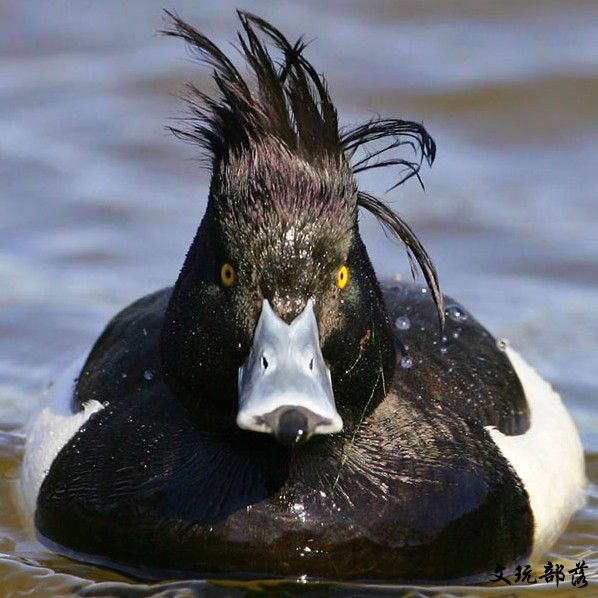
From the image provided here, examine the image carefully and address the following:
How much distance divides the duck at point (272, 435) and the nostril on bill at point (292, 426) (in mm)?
84

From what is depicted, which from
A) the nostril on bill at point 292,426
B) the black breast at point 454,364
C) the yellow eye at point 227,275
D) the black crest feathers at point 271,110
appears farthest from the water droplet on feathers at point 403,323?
the nostril on bill at point 292,426

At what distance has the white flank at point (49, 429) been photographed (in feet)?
20.9

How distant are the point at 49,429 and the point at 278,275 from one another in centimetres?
182

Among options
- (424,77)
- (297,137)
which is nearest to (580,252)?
(424,77)

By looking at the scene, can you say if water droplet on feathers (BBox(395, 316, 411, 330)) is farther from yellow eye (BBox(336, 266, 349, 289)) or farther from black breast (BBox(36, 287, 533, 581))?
yellow eye (BBox(336, 266, 349, 289))

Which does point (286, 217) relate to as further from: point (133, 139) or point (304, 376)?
point (133, 139)

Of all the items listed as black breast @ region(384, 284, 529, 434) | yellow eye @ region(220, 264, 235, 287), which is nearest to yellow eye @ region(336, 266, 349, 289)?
yellow eye @ region(220, 264, 235, 287)

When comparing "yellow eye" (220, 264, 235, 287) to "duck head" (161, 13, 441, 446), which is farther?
"yellow eye" (220, 264, 235, 287)

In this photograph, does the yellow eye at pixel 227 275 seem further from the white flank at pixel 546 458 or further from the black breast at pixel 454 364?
the white flank at pixel 546 458

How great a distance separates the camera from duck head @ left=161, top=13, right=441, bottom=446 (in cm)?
512

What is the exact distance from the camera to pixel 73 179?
33.6 ft

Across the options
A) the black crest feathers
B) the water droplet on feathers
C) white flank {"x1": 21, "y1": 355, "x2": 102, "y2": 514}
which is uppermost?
the black crest feathers

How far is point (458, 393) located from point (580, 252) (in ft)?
10.4

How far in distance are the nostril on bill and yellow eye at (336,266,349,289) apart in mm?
593
